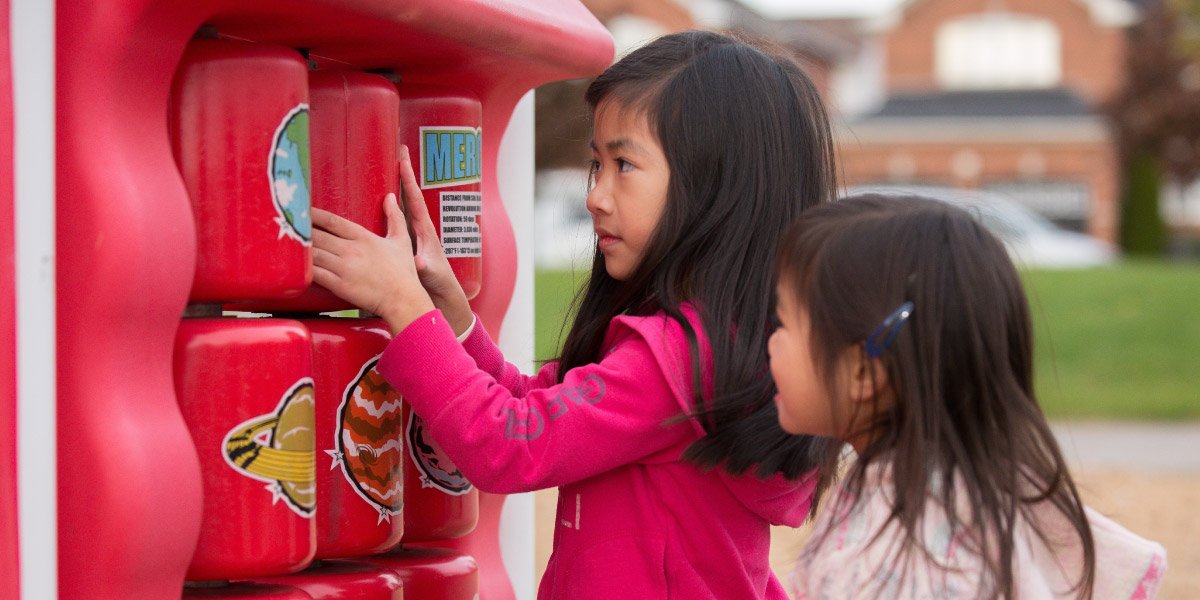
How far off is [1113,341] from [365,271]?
9922 millimetres

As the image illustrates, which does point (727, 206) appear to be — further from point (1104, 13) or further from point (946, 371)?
point (1104, 13)

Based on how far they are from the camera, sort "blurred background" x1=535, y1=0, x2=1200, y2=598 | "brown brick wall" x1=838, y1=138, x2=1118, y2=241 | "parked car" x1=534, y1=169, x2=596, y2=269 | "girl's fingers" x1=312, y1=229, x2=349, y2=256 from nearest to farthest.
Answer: "girl's fingers" x1=312, y1=229, x2=349, y2=256, "parked car" x1=534, y1=169, x2=596, y2=269, "blurred background" x1=535, y1=0, x2=1200, y2=598, "brown brick wall" x1=838, y1=138, x2=1118, y2=241

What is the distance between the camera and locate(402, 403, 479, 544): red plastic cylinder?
1.89 m

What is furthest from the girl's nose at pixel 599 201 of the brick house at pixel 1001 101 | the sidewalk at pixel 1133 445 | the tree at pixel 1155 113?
the tree at pixel 1155 113

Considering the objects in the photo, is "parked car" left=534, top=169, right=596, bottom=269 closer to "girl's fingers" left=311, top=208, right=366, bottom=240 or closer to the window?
"girl's fingers" left=311, top=208, right=366, bottom=240

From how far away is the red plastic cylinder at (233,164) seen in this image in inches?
59.9

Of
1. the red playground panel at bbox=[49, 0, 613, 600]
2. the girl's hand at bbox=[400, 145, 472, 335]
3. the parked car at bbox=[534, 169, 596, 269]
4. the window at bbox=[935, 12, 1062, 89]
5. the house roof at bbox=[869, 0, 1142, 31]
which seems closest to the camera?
the red playground panel at bbox=[49, 0, 613, 600]

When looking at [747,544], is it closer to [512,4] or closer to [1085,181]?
[512,4]

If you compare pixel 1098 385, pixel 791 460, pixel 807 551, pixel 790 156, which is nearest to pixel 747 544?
pixel 791 460

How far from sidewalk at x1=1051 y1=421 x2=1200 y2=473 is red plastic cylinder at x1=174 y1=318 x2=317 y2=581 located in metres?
6.22

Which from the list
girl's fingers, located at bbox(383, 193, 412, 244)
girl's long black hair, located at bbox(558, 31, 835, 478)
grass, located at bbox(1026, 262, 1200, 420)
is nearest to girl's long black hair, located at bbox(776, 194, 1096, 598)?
girl's long black hair, located at bbox(558, 31, 835, 478)

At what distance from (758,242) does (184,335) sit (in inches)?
28.3

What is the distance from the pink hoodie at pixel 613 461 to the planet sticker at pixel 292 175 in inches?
7.4

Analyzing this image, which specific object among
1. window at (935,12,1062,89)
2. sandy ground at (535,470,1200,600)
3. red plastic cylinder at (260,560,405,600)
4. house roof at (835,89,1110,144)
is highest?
window at (935,12,1062,89)
